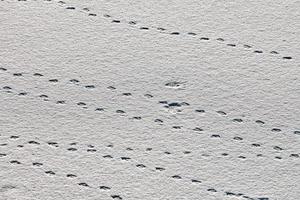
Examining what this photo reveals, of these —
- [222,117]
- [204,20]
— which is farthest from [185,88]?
[204,20]

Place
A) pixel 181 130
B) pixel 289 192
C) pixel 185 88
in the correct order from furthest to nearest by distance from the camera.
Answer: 1. pixel 185 88
2. pixel 181 130
3. pixel 289 192

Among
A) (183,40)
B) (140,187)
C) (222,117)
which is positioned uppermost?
(183,40)

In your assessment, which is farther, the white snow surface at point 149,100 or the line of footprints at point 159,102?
the line of footprints at point 159,102

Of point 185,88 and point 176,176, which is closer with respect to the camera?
point 176,176

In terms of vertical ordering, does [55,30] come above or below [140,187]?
above

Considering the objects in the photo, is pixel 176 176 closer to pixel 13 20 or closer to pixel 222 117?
pixel 222 117

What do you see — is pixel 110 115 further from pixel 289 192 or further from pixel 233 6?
pixel 233 6

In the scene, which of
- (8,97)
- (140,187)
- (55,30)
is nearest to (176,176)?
(140,187)

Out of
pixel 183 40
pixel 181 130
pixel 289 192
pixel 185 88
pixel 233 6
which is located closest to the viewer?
pixel 289 192

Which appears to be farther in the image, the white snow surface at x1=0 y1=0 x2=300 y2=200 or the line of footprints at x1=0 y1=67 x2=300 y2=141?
the line of footprints at x1=0 y1=67 x2=300 y2=141
